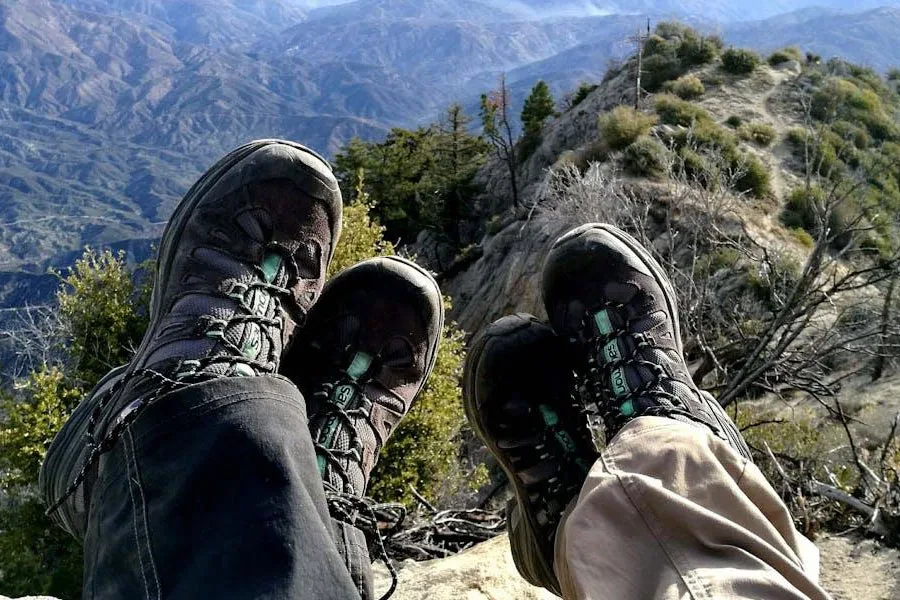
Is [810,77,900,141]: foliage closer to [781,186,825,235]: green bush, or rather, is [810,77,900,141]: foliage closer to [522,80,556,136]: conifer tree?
[781,186,825,235]: green bush

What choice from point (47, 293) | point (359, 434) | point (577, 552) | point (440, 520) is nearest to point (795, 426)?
point (440, 520)

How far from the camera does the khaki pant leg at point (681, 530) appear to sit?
1499mm

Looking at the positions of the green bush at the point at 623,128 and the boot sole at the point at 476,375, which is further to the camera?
the green bush at the point at 623,128

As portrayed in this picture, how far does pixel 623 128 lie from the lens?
15.9 m

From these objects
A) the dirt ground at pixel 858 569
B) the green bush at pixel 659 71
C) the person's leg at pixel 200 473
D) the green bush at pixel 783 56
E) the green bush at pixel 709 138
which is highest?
the person's leg at pixel 200 473

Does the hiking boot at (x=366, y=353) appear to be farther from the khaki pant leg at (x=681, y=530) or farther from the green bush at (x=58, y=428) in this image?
the green bush at (x=58, y=428)

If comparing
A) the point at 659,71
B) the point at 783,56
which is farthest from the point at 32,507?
the point at 783,56

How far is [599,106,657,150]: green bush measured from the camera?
15.8 m

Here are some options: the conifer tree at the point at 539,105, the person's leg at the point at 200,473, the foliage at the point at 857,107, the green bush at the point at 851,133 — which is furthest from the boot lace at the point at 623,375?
the conifer tree at the point at 539,105

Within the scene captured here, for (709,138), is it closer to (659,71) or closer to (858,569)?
(659,71)

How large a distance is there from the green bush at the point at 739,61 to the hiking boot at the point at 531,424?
22245 millimetres

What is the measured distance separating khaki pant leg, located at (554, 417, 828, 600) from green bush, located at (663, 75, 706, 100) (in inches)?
808

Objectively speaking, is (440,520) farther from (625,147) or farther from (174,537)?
(625,147)

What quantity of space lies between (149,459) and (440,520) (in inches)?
112
